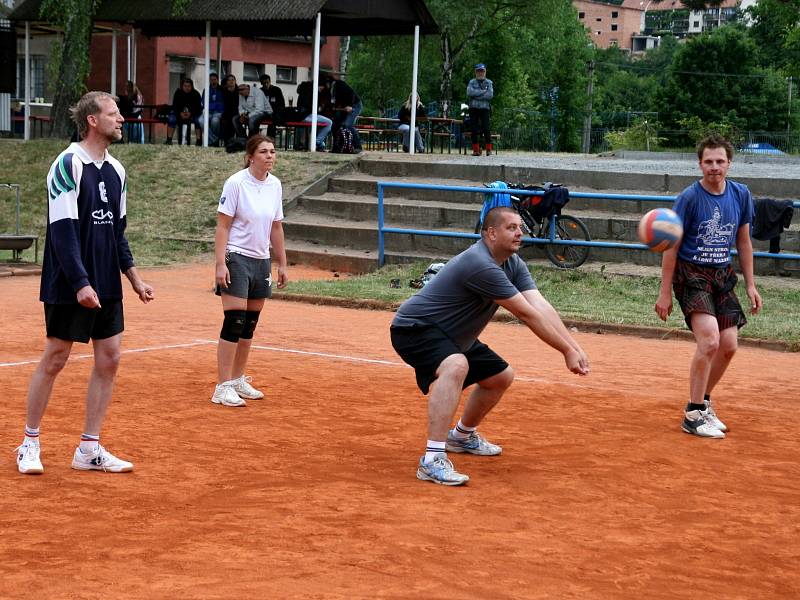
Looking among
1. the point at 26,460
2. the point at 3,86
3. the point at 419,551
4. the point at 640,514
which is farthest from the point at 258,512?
the point at 3,86

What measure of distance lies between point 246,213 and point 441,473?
309cm

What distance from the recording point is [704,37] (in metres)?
55.0

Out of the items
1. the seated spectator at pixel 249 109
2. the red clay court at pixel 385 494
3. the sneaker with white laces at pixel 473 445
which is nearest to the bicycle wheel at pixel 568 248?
the red clay court at pixel 385 494

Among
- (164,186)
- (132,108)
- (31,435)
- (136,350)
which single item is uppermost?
(132,108)

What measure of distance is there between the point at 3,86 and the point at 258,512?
95.9 ft

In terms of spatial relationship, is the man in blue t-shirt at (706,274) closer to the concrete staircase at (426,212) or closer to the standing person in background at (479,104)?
the concrete staircase at (426,212)

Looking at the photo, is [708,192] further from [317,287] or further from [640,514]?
[317,287]

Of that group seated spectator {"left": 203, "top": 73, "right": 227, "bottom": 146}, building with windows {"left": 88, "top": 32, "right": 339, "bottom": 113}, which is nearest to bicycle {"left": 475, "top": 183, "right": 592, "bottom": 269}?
seated spectator {"left": 203, "top": 73, "right": 227, "bottom": 146}

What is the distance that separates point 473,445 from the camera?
25.3 feet

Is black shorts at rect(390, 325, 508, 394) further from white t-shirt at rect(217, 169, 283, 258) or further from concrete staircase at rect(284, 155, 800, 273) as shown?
concrete staircase at rect(284, 155, 800, 273)

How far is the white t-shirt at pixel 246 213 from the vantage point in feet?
29.9

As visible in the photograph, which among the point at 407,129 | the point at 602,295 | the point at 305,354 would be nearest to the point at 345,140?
the point at 407,129

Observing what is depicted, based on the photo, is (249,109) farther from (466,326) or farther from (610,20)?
(610,20)

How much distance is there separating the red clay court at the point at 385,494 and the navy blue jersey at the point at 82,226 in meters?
1.08
